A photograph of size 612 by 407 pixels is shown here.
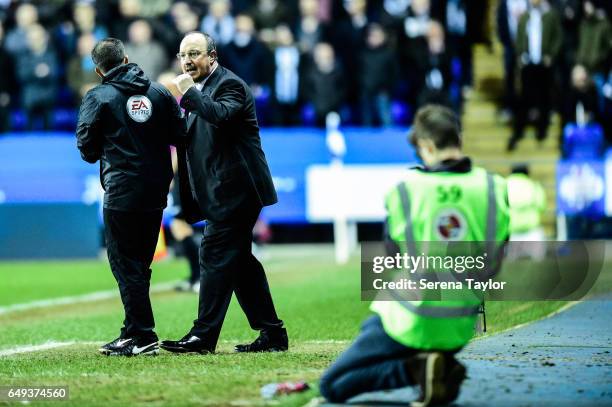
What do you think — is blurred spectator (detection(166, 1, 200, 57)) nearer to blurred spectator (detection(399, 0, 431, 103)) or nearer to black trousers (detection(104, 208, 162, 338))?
blurred spectator (detection(399, 0, 431, 103))

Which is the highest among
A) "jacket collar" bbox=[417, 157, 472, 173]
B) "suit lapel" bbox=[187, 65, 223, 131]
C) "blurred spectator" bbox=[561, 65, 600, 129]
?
"suit lapel" bbox=[187, 65, 223, 131]

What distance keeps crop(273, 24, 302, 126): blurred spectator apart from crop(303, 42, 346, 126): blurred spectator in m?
0.34

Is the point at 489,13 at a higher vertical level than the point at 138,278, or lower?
higher

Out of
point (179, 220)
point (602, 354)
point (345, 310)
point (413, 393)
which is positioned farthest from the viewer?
point (179, 220)

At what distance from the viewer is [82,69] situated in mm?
22688

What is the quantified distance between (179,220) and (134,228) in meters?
6.74

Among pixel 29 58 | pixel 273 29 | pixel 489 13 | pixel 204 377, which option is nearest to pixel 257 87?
pixel 273 29

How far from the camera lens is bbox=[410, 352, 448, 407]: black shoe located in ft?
21.0

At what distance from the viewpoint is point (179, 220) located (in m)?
15.8

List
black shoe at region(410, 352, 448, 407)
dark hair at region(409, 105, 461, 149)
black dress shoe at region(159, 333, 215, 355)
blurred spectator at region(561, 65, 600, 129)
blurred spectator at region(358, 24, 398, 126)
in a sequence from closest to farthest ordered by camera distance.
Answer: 1. black shoe at region(410, 352, 448, 407)
2. dark hair at region(409, 105, 461, 149)
3. black dress shoe at region(159, 333, 215, 355)
4. blurred spectator at region(561, 65, 600, 129)
5. blurred spectator at region(358, 24, 398, 126)

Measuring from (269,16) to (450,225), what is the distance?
17389mm

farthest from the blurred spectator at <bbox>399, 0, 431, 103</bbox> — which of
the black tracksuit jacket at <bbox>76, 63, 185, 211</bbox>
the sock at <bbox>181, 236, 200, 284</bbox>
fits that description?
the black tracksuit jacket at <bbox>76, 63, 185, 211</bbox>

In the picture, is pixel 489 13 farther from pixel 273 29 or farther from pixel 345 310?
pixel 345 310

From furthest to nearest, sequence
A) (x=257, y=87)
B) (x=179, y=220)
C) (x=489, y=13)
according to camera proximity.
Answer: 1. (x=489, y=13)
2. (x=257, y=87)
3. (x=179, y=220)
